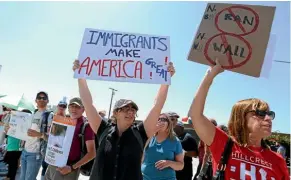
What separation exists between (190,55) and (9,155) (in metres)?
5.00

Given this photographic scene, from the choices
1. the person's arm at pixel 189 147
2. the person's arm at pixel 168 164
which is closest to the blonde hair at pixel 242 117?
the person's arm at pixel 168 164

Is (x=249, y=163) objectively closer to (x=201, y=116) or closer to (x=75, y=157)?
(x=201, y=116)

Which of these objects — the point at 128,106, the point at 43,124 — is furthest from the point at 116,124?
the point at 43,124

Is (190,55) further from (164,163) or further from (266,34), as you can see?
(164,163)

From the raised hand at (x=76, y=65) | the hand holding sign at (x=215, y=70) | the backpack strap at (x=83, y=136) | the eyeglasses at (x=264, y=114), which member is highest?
the hand holding sign at (x=215, y=70)

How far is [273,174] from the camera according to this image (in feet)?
7.07

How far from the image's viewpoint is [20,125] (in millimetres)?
5270

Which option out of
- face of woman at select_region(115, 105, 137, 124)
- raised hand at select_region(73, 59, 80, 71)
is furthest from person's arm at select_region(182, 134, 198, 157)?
raised hand at select_region(73, 59, 80, 71)

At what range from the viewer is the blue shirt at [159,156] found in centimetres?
391

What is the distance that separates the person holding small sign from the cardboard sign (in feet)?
2.17

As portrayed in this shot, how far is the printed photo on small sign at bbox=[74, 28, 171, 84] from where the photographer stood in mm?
3262

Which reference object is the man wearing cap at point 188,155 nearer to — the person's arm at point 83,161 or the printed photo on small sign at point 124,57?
the person's arm at point 83,161

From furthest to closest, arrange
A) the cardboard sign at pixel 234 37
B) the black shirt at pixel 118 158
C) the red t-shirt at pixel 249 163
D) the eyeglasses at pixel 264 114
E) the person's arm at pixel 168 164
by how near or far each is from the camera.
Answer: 1. the person's arm at pixel 168 164
2. the black shirt at pixel 118 158
3. the cardboard sign at pixel 234 37
4. the eyeglasses at pixel 264 114
5. the red t-shirt at pixel 249 163

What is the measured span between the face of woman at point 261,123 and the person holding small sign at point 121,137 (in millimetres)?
972
